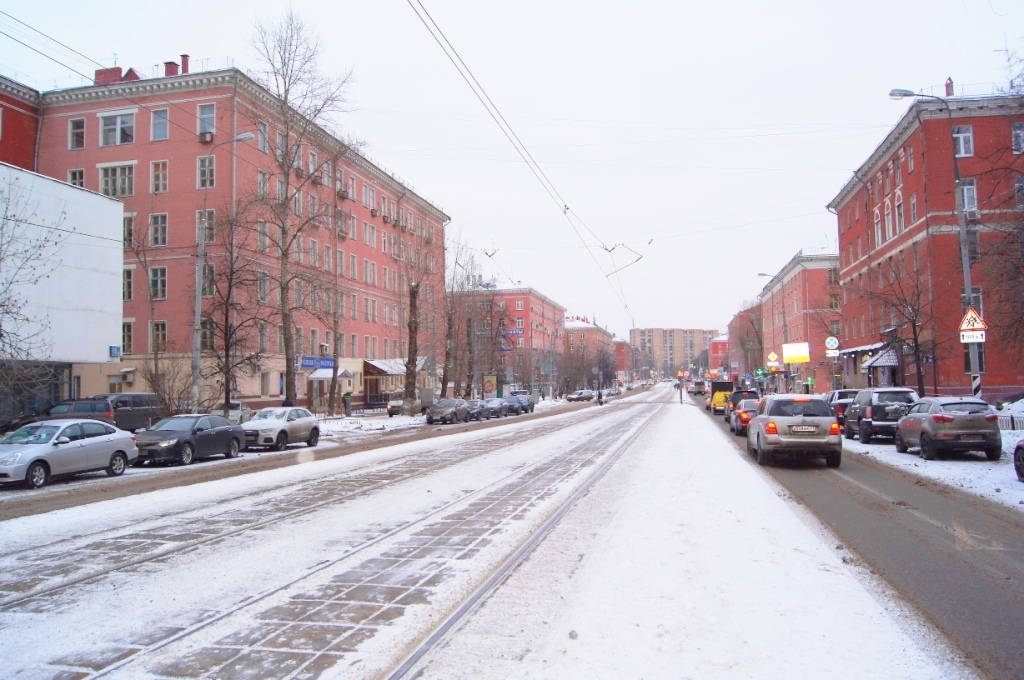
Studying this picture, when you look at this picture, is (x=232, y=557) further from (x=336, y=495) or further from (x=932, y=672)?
(x=932, y=672)

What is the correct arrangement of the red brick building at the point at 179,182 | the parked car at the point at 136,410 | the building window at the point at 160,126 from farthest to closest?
the building window at the point at 160,126 < the red brick building at the point at 179,182 < the parked car at the point at 136,410

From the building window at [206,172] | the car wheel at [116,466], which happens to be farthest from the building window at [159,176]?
the car wheel at [116,466]

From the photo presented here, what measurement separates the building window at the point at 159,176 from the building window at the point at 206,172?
271 cm

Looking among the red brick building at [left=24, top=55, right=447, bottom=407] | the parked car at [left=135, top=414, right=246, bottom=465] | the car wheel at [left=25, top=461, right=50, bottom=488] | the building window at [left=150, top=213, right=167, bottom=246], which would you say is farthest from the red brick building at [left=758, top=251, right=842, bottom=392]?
the car wheel at [left=25, top=461, right=50, bottom=488]

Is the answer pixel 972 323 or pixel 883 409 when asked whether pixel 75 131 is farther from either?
pixel 972 323

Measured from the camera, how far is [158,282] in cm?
4669

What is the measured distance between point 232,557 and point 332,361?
34.9 meters

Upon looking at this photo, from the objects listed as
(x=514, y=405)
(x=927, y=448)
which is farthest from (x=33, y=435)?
(x=514, y=405)

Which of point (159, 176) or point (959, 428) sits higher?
point (159, 176)

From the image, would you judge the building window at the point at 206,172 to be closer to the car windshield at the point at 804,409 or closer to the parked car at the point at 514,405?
the parked car at the point at 514,405

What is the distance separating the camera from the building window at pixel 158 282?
4641cm

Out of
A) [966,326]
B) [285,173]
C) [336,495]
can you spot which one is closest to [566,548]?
[336,495]

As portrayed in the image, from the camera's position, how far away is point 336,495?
12.7 meters

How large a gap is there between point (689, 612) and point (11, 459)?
15.1 meters
